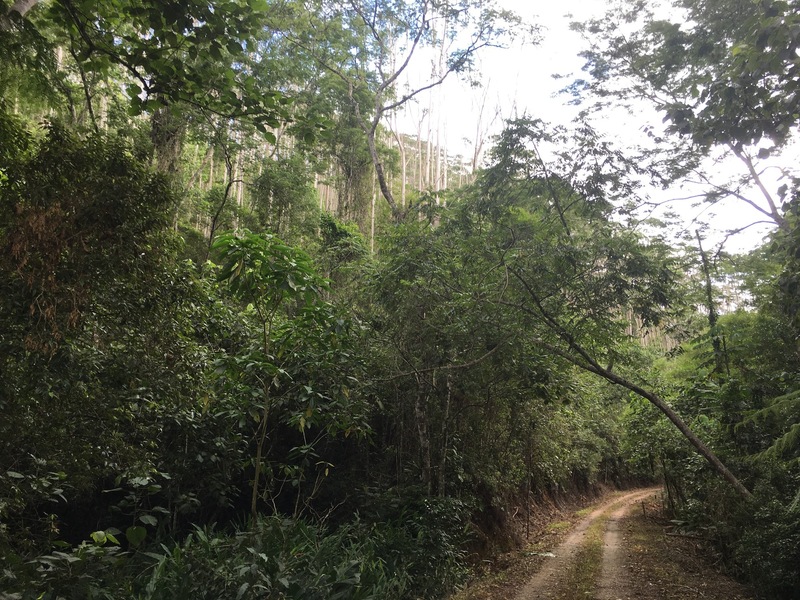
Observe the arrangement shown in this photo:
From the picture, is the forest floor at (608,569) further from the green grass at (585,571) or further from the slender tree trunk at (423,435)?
the slender tree trunk at (423,435)

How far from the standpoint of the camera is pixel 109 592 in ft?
12.1

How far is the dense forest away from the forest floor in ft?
1.87

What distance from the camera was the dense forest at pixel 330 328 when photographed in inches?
144

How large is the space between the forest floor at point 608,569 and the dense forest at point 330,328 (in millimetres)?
570

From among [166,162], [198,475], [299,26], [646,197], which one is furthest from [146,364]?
[299,26]

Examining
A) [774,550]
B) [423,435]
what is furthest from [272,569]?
[774,550]

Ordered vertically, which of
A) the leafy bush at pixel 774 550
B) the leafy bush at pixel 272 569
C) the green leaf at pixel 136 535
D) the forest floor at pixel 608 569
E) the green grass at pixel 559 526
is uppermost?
the green leaf at pixel 136 535

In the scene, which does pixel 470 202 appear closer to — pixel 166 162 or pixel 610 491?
pixel 166 162

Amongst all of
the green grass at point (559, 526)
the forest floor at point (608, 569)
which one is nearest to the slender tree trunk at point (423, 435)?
the forest floor at point (608, 569)

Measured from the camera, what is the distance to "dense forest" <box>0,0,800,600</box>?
3.65 meters

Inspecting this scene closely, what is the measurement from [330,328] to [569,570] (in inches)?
279

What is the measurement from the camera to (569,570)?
9.29 metres

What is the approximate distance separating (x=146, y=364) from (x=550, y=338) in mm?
5629

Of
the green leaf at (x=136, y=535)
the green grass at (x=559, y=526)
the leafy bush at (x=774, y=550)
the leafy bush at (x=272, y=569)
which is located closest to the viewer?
the green leaf at (x=136, y=535)
